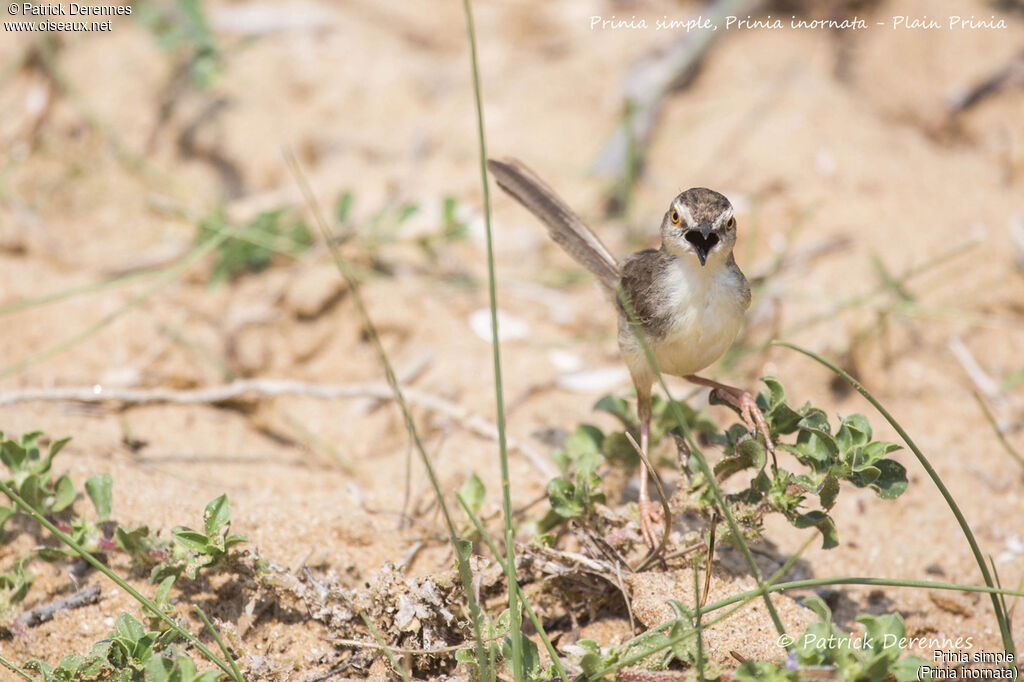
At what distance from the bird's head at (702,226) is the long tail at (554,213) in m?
0.65

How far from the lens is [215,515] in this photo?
262 centimetres

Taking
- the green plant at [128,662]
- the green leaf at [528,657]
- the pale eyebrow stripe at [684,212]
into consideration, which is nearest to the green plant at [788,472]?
the green leaf at [528,657]

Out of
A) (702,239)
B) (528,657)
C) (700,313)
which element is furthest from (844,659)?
(702,239)

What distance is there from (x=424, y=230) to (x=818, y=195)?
8.24ft

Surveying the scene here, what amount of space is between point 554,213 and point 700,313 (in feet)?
3.16

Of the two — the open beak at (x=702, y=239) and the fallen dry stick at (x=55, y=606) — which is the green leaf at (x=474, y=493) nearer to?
the open beak at (x=702, y=239)

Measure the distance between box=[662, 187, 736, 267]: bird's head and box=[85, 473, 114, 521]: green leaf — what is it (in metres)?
2.12

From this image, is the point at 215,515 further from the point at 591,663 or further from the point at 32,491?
the point at 591,663

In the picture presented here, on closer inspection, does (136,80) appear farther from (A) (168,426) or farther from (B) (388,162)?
(A) (168,426)

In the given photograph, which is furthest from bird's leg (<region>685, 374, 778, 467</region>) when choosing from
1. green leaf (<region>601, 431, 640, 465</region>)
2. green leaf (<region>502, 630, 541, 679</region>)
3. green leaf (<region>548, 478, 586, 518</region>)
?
green leaf (<region>502, 630, 541, 679</region>)

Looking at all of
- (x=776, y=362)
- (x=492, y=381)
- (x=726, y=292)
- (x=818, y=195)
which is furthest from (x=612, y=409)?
(x=818, y=195)

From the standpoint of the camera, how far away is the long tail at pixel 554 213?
148 inches

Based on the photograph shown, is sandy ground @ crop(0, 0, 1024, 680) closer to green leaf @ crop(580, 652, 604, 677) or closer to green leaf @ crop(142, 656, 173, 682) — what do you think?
green leaf @ crop(142, 656, 173, 682)

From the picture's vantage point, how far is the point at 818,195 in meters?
5.45
